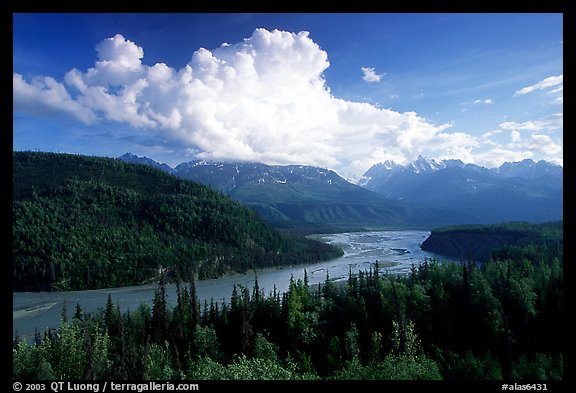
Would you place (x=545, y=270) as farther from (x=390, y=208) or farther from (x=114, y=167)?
(x=390, y=208)

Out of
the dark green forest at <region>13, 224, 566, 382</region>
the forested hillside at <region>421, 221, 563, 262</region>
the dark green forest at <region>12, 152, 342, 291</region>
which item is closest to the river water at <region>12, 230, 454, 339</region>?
the dark green forest at <region>12, 152, 342, 291</region>

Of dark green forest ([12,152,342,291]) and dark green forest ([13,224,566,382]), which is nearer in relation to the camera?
dark green forest ([13,224,566,382])

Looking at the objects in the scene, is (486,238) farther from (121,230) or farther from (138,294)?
(121,230)

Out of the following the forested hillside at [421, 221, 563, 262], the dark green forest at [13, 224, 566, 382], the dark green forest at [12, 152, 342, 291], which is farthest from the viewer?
the forested hillside at [421, 221, 563, 262]

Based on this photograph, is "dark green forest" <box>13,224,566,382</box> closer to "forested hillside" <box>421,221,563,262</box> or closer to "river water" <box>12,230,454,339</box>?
"river water" <box>12,230,454,339</box>

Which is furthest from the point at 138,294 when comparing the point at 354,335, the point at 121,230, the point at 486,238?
the point at 486,238

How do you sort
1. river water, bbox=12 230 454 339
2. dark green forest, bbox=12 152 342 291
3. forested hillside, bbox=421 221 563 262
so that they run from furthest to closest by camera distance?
forested hillside, bbox=421 221 563 262 → dark green forest, bbox=12 152 342 291 → river water, bbox=12 230 454 339

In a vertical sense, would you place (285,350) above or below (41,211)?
below

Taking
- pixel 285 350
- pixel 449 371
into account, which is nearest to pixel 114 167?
pixel 285 350
